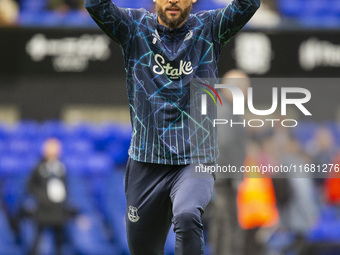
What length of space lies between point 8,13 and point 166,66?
8701 mm

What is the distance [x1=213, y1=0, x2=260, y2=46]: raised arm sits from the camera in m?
4.66

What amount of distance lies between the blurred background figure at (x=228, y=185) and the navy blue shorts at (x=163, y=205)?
2753mm

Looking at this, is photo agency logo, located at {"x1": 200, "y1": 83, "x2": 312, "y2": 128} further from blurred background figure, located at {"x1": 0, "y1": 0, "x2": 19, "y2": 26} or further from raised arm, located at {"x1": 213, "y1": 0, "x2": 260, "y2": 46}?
blurred background figure, located at {"x1": 0, "y1": 0, "x2": 19, "y2": 26}

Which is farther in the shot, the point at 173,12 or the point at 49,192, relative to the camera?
the point at 49,192

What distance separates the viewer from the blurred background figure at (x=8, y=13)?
41.8ft

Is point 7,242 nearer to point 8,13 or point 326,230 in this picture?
point 8,13

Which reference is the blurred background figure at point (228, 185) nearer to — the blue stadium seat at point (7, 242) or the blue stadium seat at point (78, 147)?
the blue stadium seat at point (7, 242)

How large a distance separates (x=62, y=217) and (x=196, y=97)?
20.3 ft

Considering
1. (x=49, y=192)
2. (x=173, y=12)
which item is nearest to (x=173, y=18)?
(x=173, y=12)

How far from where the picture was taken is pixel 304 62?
12.9 metres

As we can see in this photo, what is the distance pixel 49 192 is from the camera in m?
10.4

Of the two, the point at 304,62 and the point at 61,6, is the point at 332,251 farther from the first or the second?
the point at 61,6

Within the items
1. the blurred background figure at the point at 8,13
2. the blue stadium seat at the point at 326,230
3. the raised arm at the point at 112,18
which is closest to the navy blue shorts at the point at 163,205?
the raised arm at the point at 112,18

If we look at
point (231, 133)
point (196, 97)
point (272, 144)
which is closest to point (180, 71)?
point (196, 97)
